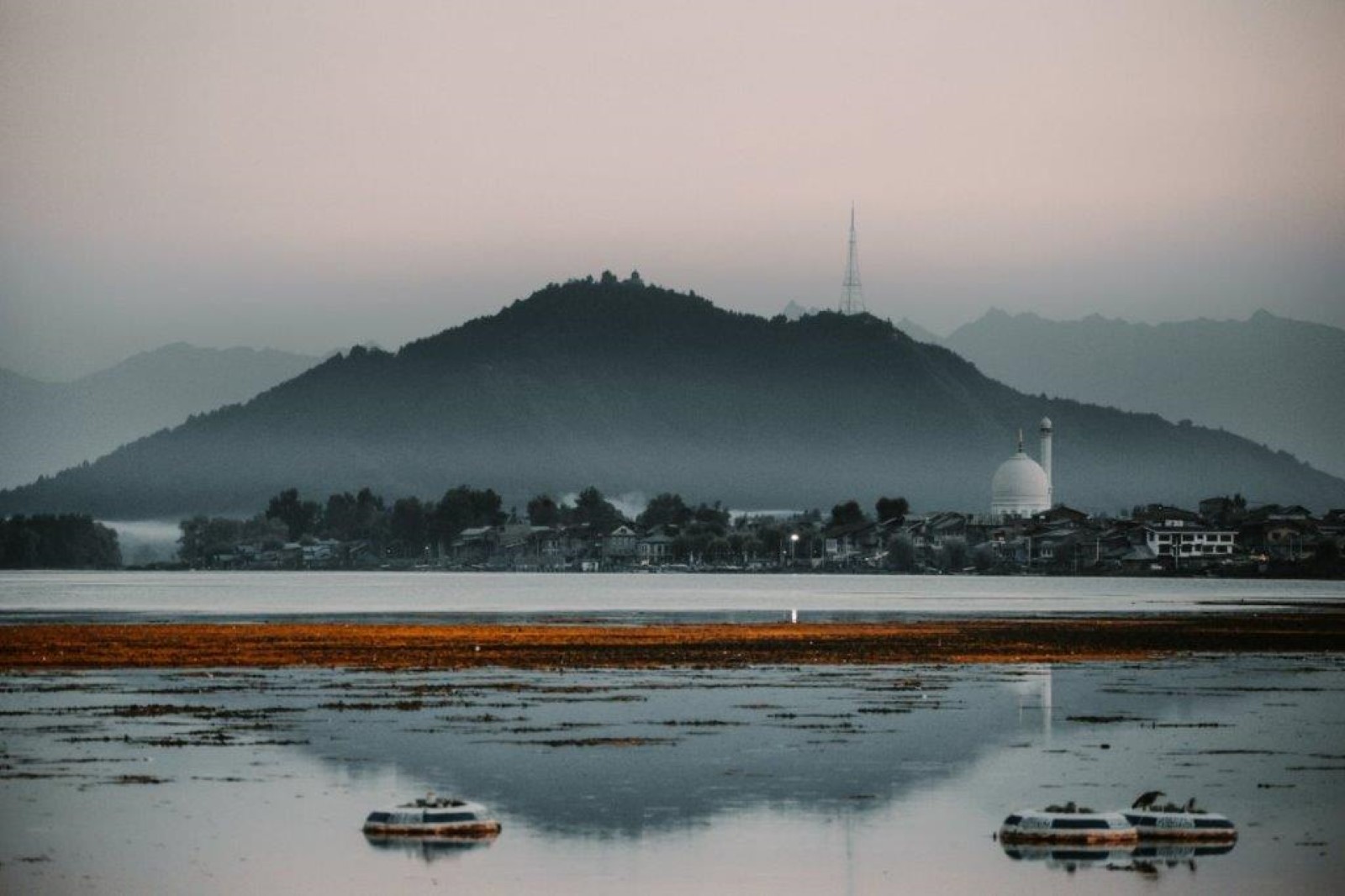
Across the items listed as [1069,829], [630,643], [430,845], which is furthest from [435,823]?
[630,643]

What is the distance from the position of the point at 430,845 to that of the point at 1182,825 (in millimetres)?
11698

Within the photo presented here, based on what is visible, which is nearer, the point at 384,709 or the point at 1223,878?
the point at 1223,878

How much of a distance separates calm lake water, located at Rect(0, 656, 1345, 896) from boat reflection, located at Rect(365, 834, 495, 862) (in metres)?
0.16

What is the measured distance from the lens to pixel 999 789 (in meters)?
37.3

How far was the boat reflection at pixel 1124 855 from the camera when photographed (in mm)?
30266

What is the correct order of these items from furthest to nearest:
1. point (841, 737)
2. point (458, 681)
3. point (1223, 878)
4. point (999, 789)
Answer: point (458, 681) < point (841, 737) < point (999, 789) < point (1223, 878)

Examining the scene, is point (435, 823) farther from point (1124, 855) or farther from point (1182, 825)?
point (1182, 825)

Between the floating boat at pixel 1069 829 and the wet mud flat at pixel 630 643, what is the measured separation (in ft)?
111

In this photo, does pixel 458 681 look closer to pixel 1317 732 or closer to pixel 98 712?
pixel 98 712

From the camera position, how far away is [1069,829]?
31.8m

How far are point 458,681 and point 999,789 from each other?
972 inches

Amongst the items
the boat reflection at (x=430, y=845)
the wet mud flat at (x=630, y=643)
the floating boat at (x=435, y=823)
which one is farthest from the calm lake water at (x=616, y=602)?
the boat reflection at (x=430, y=845)

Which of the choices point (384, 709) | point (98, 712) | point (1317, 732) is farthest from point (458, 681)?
point (1317, 732)

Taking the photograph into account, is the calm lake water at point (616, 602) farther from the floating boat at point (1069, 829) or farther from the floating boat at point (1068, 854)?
the floating boat at point (1068, 854)
